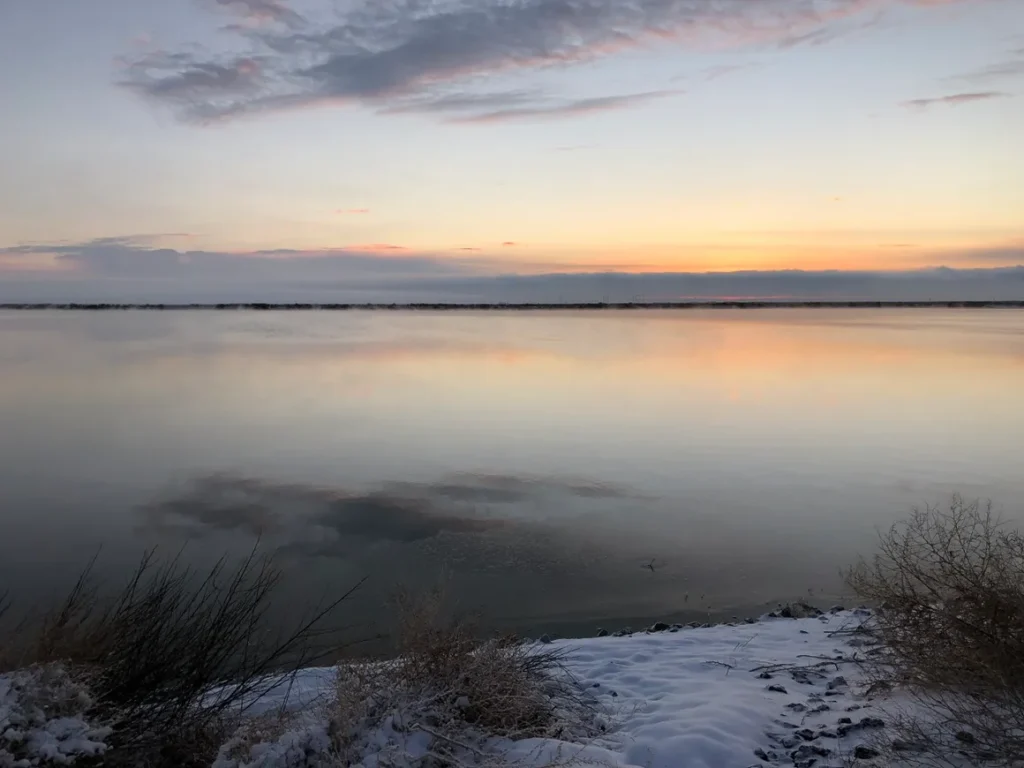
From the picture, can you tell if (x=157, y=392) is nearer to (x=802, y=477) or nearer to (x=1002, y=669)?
(x=802, y=477)

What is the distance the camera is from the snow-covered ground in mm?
4887

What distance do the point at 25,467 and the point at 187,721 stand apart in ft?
40.9

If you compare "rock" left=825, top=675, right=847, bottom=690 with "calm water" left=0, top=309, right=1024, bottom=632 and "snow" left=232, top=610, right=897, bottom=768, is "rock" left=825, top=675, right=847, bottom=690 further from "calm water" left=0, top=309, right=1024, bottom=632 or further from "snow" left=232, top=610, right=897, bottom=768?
"calm water" left=0, top=309, right=1024, bottom=632

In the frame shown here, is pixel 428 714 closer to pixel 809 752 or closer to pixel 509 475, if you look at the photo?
pixel 809 752

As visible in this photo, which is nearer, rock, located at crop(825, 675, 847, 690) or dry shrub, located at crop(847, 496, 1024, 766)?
dry shrub, located at crop(847, 496, 1024, 766)

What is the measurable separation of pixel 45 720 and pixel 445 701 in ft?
8.47

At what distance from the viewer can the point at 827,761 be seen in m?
5.30

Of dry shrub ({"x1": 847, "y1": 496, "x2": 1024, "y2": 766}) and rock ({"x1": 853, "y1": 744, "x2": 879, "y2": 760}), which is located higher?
dry shrub ({"x1": 847, "y1": 496, "x2": 1024, "y2": 766})

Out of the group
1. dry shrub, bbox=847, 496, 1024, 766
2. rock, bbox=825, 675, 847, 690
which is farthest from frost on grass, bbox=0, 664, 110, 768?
rock, bbox=825, 675, 847, 690

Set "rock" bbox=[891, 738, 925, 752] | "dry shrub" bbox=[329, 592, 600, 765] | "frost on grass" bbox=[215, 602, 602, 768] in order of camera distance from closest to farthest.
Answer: "frost on grass" bbox=[215, 602, 602, 768] → "rock" bbox=[891, 738, 925, 752] → "dry shrub" bbox=[329, 592, 600, 765]

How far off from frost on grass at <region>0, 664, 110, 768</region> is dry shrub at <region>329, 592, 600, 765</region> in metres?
1.53


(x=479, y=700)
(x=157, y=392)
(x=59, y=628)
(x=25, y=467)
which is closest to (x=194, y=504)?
(x=25, y=467)

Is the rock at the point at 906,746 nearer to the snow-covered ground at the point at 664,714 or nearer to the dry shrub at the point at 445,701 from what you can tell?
the snow-covered ground at the point at 664,714

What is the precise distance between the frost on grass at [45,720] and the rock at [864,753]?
16.2 feet
